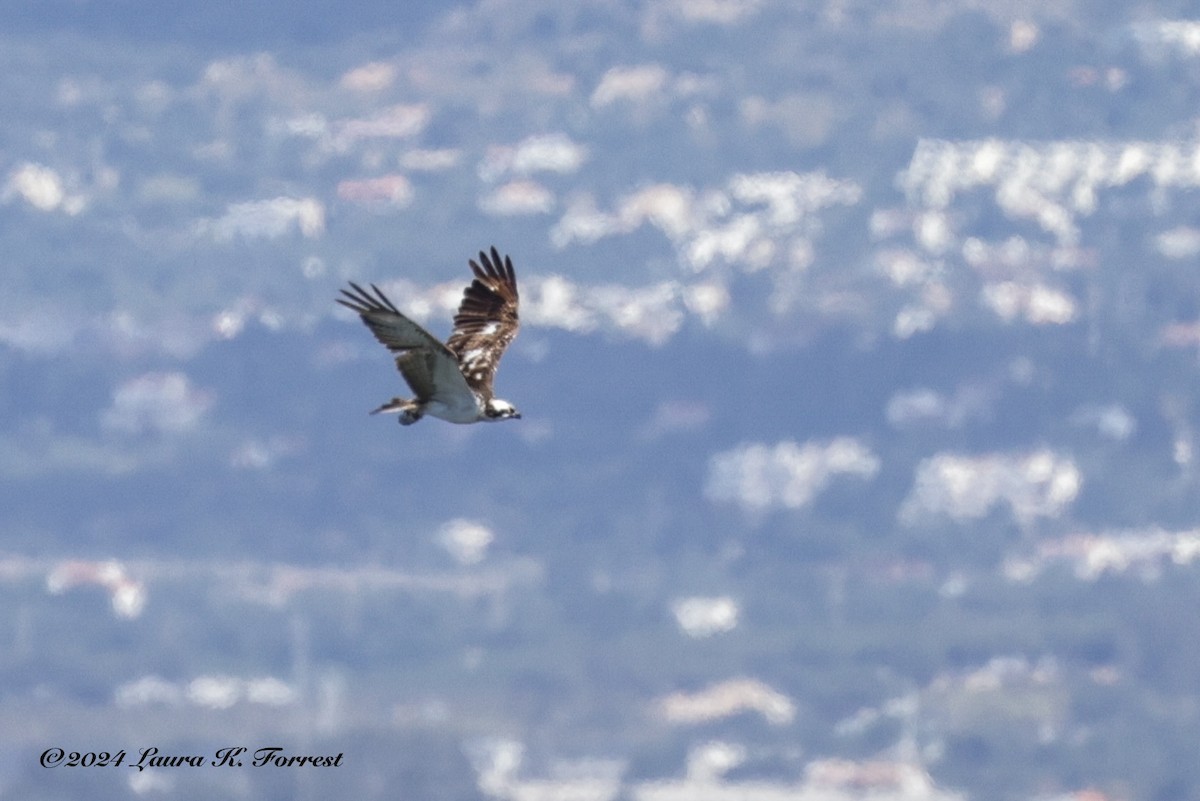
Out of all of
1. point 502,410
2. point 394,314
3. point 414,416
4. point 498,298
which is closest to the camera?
point 394,314

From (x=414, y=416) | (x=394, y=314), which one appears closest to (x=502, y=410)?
(x=414, y=416)

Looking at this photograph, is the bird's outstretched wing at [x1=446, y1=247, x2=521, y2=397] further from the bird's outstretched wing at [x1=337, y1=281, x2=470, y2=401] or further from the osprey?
the bird's outstretched wing at [x1=337, y1=281, x2=470, y2=401]

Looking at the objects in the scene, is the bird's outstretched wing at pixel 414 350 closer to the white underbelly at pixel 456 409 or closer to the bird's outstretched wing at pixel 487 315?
the white underbelly at pixel 456 409

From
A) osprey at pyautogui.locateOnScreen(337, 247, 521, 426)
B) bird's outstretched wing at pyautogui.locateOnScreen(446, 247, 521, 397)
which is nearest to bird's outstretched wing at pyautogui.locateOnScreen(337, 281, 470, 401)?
osprey at pyautogui.locateOnScreen(337, 247, 521, 426)

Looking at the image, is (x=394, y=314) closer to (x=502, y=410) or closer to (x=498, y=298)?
(x=502, y=410)

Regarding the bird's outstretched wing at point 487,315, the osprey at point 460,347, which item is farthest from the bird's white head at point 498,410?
the bird's outstretched wing at point 487,315

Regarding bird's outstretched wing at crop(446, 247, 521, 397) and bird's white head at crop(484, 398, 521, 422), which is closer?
bird's white head at crop(484, 398, 521, 422)

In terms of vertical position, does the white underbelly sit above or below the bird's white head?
below

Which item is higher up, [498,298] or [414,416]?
[498,298]
